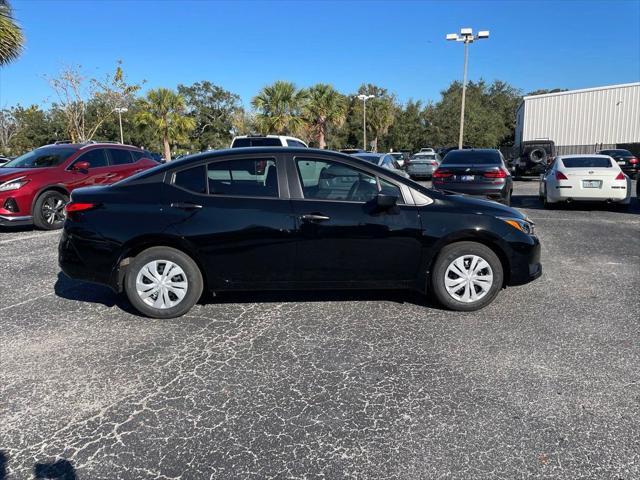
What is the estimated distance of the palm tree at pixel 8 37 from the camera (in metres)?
13.8

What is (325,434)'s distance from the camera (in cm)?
271

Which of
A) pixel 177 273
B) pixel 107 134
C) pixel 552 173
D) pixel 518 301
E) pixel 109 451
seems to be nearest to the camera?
pixel 109 451

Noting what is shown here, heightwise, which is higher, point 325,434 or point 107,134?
point 107,134

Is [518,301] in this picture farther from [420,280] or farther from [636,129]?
[636,129]

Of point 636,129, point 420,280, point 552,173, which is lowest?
point 420,280

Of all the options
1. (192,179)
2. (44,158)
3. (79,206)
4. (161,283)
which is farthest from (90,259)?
(44,158)

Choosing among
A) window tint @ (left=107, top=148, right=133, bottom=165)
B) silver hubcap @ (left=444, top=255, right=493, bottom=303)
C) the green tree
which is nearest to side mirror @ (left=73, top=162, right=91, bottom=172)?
window tint @ (left=107, top=148, right=133, bottom=165)

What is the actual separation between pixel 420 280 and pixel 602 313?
1.76 m

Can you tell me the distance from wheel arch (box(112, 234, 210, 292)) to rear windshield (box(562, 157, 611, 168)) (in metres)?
10.5

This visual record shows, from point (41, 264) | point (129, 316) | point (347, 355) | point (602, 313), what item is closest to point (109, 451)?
point (347, 355)

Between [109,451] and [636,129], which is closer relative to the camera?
[109,451]

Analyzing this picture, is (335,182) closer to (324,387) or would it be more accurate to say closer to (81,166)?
(324,387)

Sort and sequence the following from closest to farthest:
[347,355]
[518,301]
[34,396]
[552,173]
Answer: [34,396]
[347,355]
[518,301]
[552,173]

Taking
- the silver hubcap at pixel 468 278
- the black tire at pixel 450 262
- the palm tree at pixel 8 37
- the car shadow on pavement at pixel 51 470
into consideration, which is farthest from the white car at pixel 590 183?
the palm tree at pixel 8 37
